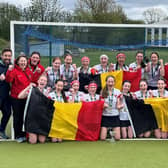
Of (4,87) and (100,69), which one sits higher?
(100,69)

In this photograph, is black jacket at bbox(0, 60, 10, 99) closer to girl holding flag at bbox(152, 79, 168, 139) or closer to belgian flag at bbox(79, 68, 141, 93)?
belgian flag at bbox(79, 68, 141, 93)

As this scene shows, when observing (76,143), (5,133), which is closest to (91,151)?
(76,143)

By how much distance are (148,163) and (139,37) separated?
9.23ft

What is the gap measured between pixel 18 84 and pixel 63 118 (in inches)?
34.5

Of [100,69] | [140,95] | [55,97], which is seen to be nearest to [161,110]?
[140,95]

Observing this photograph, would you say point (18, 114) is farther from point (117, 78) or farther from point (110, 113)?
point (117, 78)

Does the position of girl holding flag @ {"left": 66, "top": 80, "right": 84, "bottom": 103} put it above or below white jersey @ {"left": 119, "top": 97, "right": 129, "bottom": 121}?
above

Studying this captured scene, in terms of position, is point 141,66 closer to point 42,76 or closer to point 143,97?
point 143,97

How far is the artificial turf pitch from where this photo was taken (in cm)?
419

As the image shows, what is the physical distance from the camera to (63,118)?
205 inches

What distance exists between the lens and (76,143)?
5.16m

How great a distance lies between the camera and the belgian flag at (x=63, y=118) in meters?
5.11

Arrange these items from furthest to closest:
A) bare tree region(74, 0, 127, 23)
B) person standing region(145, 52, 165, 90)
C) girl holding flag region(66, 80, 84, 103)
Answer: bare tree region(74, 0, 127, 23) < person standing region(145, 52, 165, 90) < girl holding flag region(66, 80, 84, 103)

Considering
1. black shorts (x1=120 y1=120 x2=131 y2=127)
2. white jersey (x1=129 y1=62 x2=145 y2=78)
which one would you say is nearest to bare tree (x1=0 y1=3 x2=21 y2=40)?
white jersey (x1=129 y1=62 x2=145 y2=78)
